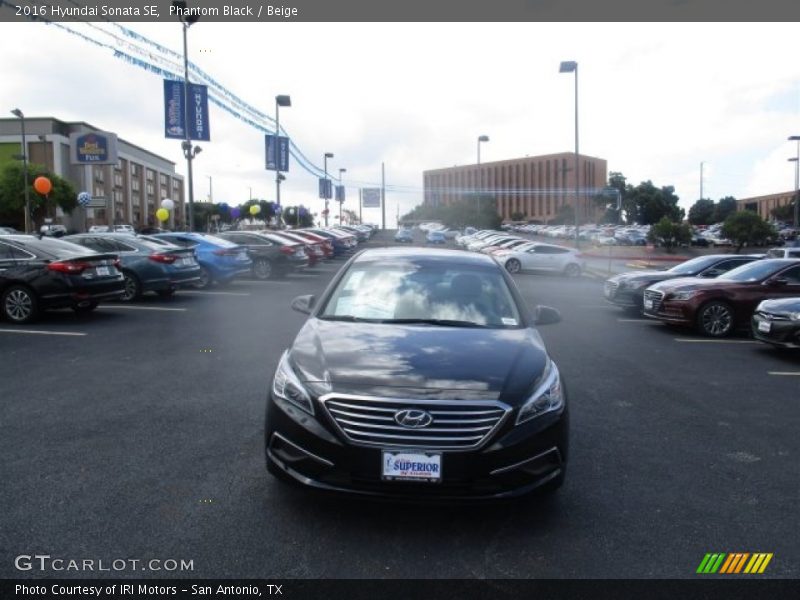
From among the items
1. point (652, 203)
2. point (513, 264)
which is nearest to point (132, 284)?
point (513, 264)

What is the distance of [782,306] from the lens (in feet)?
32.8

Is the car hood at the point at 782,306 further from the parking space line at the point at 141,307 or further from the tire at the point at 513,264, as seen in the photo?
the tire at the point at 513,264

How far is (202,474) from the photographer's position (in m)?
4.78

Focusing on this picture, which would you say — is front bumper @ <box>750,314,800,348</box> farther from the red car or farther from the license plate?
the license plate

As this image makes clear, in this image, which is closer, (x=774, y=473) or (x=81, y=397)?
(x=774, y=473)

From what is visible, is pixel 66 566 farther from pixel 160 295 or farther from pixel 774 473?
pixel 160 295

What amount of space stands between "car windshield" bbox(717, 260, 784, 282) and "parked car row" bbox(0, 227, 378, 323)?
1137 centimetres

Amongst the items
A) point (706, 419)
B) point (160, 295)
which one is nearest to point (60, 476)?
point (706, 419)

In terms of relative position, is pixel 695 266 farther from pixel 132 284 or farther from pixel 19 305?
pixel 19 305

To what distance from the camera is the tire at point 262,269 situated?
22141 mm

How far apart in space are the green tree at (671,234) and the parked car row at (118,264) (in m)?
23.7

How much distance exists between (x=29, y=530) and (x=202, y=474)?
116cm

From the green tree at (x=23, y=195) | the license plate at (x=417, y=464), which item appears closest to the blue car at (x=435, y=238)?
the green tree at (x=23, y=195)

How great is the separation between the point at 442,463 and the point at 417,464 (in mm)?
134
